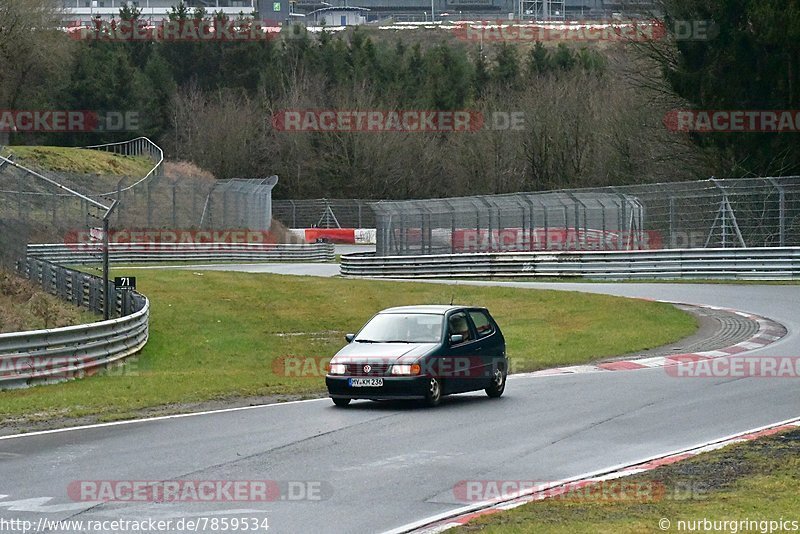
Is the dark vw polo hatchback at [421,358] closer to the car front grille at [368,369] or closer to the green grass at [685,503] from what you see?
the car front grille at [368,369]

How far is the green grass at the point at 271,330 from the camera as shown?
18.4 metres

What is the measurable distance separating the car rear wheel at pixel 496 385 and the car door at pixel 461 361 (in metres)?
0.23

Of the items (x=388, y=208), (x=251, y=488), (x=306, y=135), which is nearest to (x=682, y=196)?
(x=388, y=208)

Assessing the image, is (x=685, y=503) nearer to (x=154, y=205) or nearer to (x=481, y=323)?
(x=481, y=323)

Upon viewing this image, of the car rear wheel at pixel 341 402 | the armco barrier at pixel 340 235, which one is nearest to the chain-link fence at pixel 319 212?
the armco barrier at pixel 340 235

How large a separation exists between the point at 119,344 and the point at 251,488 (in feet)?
41.2

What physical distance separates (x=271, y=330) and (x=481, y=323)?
1213 centimetres

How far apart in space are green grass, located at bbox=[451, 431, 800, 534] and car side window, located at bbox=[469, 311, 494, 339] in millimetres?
6303

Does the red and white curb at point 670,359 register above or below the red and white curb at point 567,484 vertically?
below

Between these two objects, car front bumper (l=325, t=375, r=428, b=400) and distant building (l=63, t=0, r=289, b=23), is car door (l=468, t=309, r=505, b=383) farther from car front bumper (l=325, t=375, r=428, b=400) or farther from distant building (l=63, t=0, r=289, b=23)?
distant building (l=63, t=0, r=289, b=23)

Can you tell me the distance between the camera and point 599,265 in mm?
41094

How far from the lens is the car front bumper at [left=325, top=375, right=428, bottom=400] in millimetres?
16125

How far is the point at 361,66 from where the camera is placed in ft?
359

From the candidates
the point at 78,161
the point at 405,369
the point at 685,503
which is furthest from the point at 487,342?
the point at 78,161
